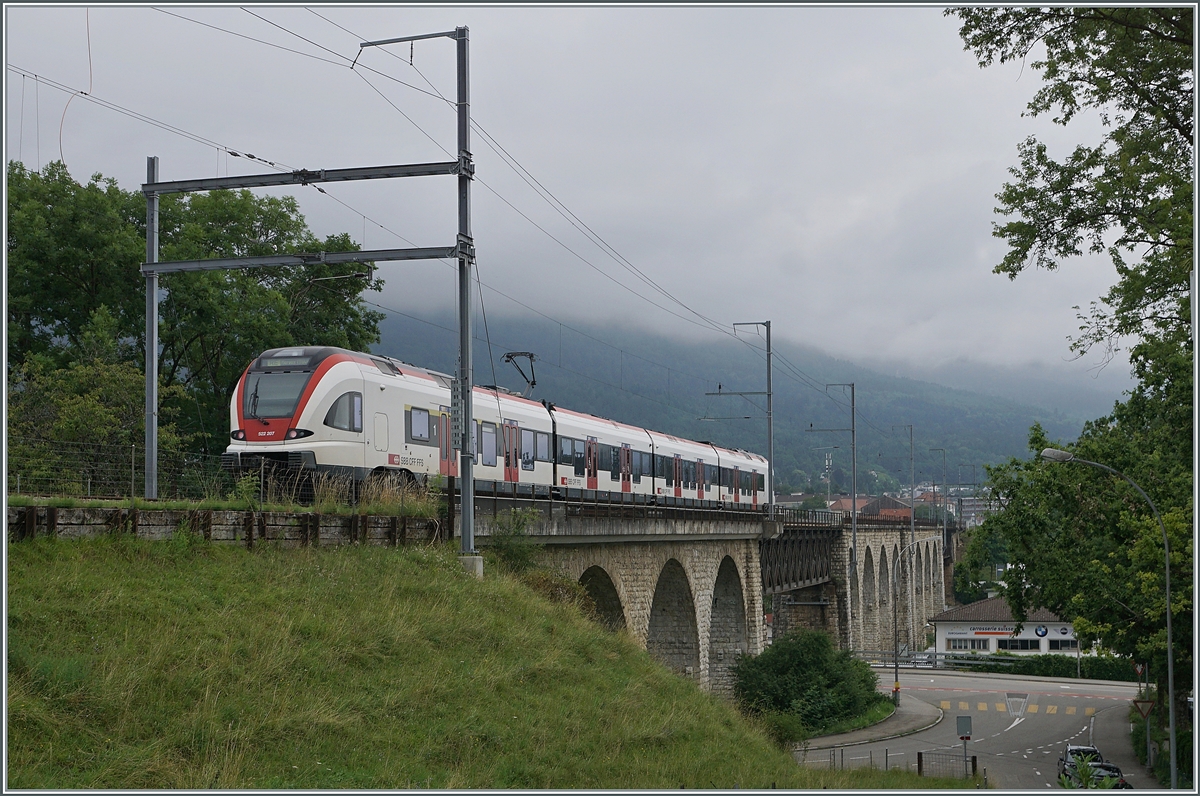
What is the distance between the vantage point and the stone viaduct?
25016 millimetres

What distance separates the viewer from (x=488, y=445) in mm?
25484

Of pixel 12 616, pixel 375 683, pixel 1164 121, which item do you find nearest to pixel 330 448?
pixel 375 683

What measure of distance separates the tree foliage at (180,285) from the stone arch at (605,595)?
451 inches

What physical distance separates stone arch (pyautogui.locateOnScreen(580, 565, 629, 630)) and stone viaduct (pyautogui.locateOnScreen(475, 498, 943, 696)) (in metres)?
0.03

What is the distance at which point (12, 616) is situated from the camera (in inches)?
414

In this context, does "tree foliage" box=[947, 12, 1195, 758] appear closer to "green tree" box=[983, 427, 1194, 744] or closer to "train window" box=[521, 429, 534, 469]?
"green tree" box=[983, 427, 1194, 744]

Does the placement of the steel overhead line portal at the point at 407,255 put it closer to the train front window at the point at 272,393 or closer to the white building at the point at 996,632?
the train front window at the point at 272,393

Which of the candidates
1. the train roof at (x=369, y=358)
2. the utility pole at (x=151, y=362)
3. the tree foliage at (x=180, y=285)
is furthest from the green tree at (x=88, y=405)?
the utility pole at (x=151, y=362)

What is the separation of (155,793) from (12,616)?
2995 millimetres

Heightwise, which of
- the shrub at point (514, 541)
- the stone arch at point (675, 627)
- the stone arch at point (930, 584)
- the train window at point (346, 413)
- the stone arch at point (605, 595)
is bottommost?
the stone arch at point (930, 584)

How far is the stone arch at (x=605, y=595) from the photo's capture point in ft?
87.7

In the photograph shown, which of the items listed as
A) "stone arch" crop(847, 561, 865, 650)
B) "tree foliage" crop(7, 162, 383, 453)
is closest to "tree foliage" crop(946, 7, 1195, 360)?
"tree foliage" crop(7, 162, 383, 453)

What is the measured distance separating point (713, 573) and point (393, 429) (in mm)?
18704

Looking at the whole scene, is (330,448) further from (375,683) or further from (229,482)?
(375,683)
